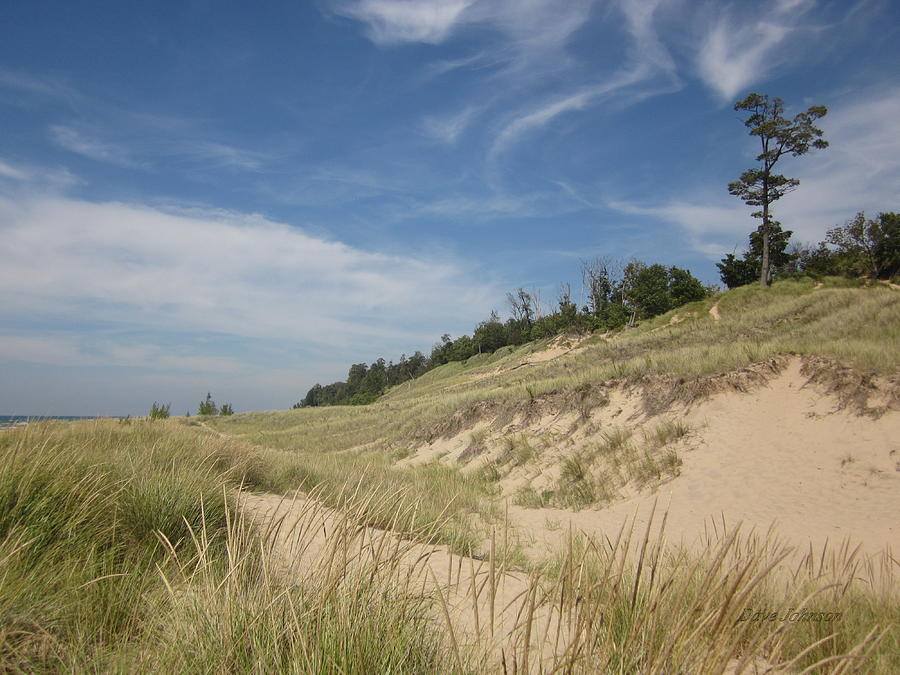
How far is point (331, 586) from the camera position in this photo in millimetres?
1858

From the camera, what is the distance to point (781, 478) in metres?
9.17

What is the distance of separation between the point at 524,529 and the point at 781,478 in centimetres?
540

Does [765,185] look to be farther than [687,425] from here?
Yes

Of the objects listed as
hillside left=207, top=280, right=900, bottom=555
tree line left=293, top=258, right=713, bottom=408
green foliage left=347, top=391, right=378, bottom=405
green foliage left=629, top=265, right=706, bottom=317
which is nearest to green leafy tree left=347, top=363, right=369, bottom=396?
tree line left=293, top=258, right=713, bottom=408

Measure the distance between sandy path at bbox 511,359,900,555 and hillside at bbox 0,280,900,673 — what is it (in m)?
0.06

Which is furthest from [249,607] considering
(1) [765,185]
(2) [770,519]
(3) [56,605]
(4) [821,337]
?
(1) [765,185]

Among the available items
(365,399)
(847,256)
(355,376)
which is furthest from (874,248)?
(355,376)

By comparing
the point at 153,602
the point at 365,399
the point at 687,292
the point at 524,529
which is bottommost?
the point at 365,399

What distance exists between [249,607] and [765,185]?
4216 cm

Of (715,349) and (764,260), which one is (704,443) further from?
(764,260)

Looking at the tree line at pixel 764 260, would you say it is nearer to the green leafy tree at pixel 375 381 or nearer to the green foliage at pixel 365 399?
the green foliage at pixel 365 399

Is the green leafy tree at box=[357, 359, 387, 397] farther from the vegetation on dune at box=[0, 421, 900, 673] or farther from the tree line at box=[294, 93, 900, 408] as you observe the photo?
the vegetation on dune at box=[0, 421, 900, 673]

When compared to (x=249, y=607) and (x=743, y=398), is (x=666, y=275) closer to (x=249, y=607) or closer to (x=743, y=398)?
(x=743, y=398)

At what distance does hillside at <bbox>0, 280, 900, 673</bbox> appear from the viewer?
5.90ft
